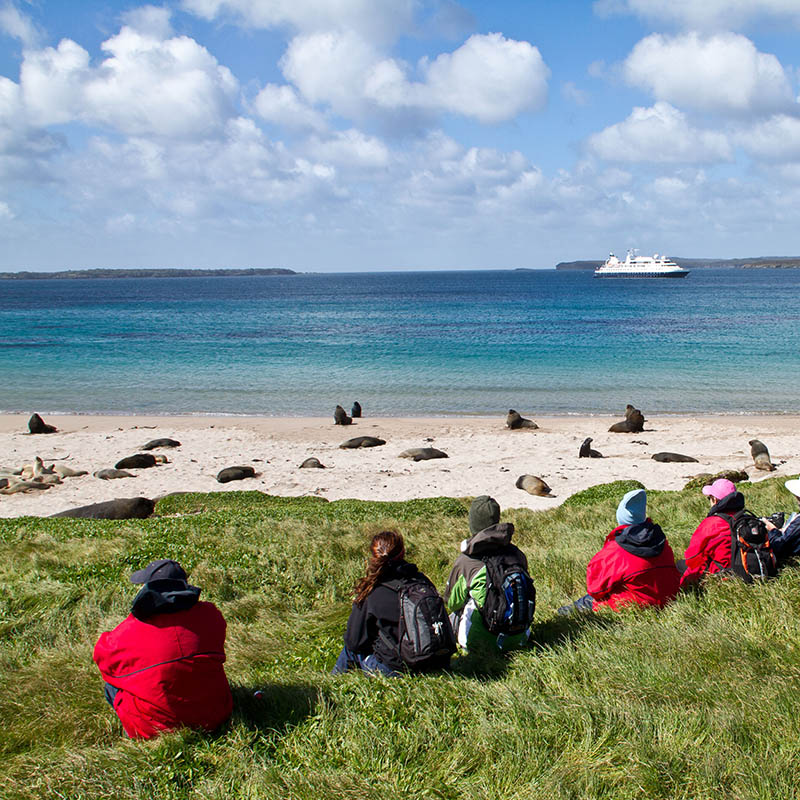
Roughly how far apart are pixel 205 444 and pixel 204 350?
2672cm

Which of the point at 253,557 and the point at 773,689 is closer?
the point at 773,689

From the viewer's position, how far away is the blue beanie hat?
6023 millimetres

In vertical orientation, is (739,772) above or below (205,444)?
above

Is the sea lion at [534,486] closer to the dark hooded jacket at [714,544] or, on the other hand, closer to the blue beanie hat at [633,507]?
the dark hooded jacket at [714,544]

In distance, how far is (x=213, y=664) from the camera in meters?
4.69

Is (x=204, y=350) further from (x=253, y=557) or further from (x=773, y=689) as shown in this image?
(x=773, y=689)

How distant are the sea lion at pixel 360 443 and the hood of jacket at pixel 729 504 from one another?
16.7m

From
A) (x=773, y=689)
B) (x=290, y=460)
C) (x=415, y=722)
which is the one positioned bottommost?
(x=290, y=460)

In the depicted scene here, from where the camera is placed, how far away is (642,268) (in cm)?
17750

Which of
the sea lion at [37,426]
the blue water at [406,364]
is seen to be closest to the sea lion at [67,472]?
the sea lion at [37,426]

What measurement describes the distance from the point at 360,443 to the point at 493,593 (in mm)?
17737

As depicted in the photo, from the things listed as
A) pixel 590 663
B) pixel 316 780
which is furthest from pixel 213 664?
pixel 590 663

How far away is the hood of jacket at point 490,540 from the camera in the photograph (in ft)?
18.0

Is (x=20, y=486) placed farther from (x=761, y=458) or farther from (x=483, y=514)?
(x=761, y=458)
